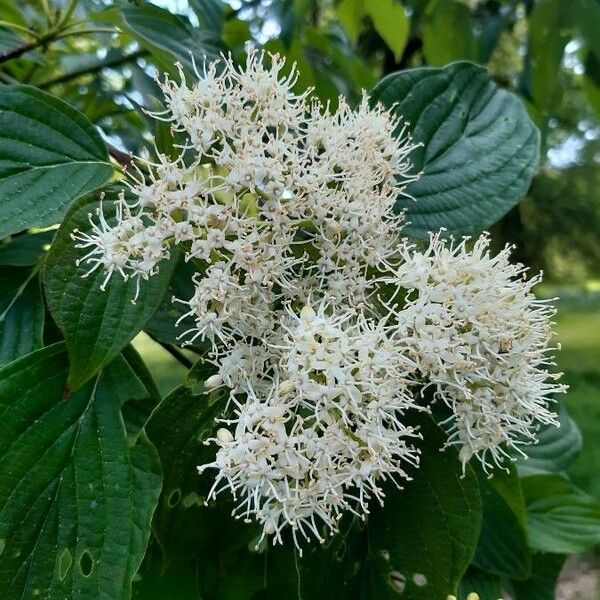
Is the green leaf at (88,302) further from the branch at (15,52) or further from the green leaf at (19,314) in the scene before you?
the branch at (15,52)

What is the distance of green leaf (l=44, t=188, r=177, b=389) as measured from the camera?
23.5 inches

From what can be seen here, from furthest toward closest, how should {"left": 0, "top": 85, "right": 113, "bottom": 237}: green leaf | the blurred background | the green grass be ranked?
1. the green grass
2. the blurred background
3. {"left": 0, "top": 85, "right": 113, "bottom": 237}: green leaf

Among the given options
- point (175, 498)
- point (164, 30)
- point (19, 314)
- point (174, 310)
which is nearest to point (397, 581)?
point (175, 498)

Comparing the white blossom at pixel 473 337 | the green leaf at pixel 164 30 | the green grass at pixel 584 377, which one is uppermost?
the green grass at pixel 584 377

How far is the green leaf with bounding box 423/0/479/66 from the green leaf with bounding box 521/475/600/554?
2.40 feet

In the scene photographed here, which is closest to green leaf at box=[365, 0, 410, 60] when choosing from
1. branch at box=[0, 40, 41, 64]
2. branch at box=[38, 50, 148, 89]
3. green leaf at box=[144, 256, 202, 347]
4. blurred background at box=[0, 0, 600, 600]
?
blurred background at box=[0, 0, 600, 600]

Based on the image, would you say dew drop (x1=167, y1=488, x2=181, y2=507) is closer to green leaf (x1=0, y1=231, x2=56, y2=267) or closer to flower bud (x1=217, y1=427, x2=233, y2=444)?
flower bud (x1=217, y1=427, x2=233, y2=444)

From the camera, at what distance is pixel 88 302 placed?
61 cm

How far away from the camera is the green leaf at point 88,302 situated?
60cm

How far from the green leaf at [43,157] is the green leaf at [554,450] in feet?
2.53

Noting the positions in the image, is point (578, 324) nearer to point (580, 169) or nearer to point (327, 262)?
point (580, 169)

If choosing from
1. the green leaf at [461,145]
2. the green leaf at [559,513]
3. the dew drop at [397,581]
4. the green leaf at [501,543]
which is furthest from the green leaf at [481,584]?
the green leaf at [461,145]

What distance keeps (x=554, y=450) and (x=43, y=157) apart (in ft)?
2.82

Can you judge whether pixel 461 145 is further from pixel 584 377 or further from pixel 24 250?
pixel 584 377
